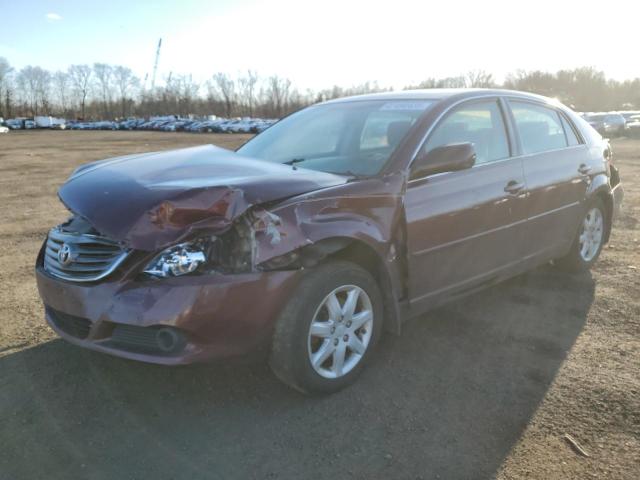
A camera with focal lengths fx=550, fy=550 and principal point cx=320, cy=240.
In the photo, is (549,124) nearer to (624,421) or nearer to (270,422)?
(624,421)

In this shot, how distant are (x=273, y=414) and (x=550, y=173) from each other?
302 cm

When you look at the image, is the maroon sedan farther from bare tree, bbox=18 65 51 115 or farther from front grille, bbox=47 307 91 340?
bare tree, bbox=18 65 51 115

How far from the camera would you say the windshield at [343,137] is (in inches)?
142

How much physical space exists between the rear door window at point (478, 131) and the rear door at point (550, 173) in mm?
228

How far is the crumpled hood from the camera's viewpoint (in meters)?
2.65

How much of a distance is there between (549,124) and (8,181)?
12.7 meters

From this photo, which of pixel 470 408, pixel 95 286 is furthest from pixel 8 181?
pixel 470 408

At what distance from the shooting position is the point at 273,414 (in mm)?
2959

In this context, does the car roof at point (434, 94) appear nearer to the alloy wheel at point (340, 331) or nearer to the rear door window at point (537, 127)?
the rear door window at point (537, 127)

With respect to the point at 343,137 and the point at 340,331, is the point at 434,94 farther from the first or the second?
the point at 340,331

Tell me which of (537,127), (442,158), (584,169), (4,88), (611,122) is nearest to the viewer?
(442,158)

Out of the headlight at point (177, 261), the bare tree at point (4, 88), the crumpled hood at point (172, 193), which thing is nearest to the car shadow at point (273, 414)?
the headlight at point (177, 261)

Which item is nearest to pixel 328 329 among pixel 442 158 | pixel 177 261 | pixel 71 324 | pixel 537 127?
pixel 177 261

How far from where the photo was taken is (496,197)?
3926 mm
